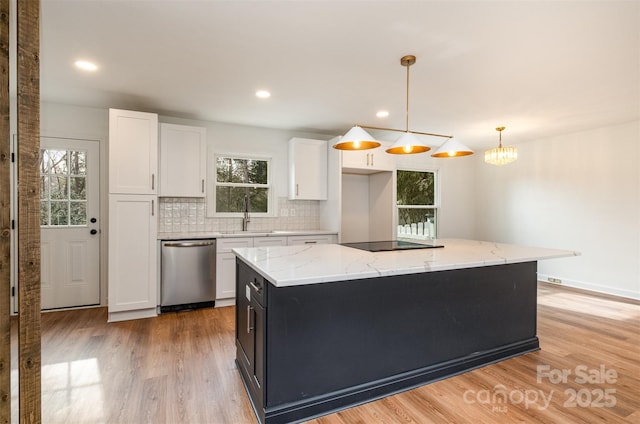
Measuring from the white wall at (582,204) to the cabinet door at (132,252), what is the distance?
577 centimetres

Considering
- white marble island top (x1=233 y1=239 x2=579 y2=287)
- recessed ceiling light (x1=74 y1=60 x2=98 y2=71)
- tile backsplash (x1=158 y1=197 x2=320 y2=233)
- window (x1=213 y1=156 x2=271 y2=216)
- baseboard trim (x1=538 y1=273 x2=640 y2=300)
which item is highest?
recessed ceiling light (x1=74 y1=60 x2=98 y2=71)

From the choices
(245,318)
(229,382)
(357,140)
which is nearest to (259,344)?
(245,318)

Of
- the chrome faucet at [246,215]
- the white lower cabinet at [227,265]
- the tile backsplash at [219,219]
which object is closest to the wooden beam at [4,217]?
the white lower cabinet at [227,265]

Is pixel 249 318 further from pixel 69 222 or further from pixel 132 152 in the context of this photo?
pixel 69 222

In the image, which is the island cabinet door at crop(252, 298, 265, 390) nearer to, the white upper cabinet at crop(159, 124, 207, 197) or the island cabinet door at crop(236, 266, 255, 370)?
the island cabinet door at crop(236, 266, 255, 370)

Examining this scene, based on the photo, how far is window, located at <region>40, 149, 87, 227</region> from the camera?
380 cm

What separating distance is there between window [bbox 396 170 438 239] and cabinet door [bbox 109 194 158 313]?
3928mm

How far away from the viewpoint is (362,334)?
2.06 meters

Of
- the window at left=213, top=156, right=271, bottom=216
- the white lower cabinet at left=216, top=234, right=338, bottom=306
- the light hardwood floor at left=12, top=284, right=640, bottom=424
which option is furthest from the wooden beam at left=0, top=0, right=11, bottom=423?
the window at left=213, top=156, right=271, bottom=216

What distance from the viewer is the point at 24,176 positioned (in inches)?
54.3

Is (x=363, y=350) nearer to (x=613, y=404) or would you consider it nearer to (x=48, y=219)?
(x=613, y=404)

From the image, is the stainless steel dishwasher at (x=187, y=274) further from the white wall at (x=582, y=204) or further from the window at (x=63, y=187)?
the white wall at (x=582, y=204)

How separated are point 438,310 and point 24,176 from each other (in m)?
2.46

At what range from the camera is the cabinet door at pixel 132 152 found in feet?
11.5
